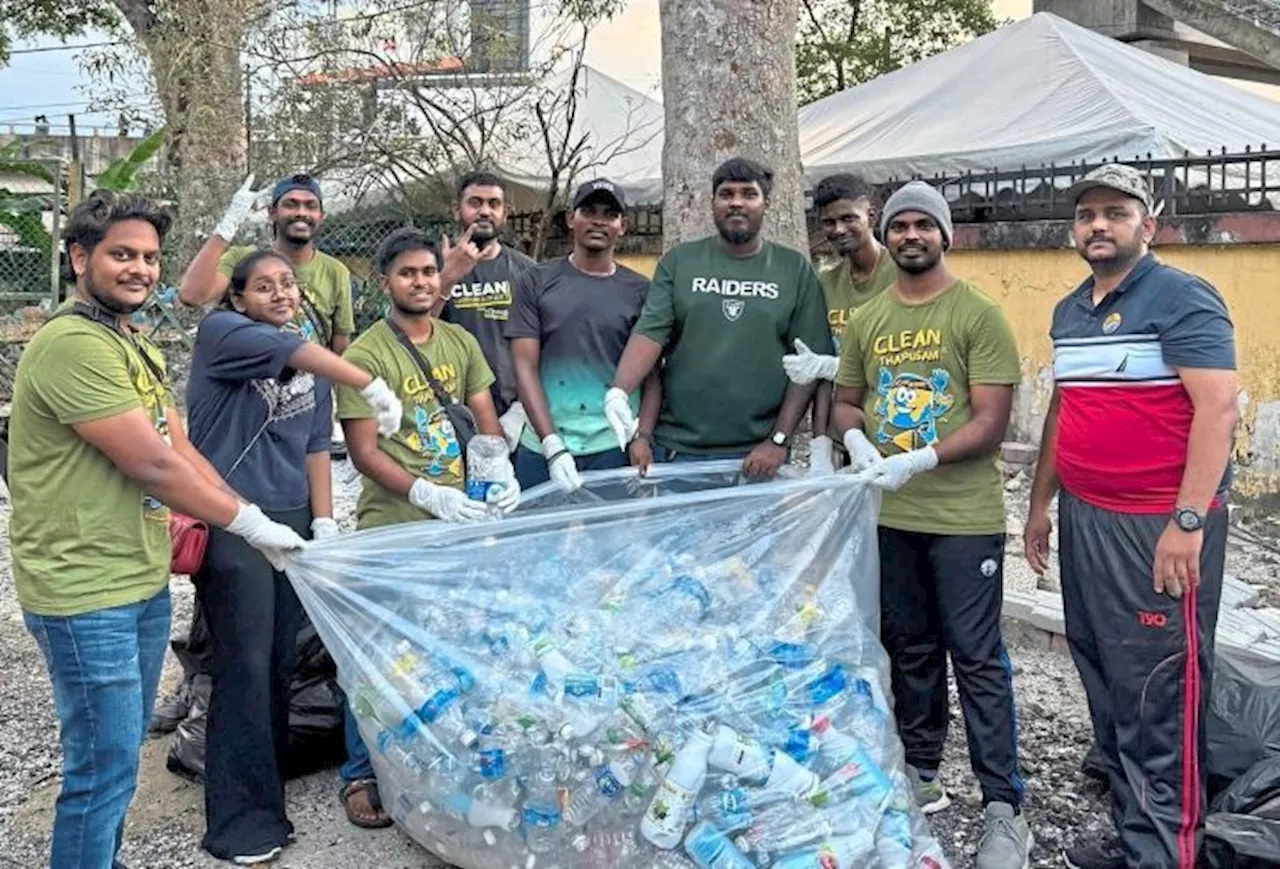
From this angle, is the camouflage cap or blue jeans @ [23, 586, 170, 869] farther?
the camouflage cap

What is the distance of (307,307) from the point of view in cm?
397

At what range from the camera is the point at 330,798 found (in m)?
3.59

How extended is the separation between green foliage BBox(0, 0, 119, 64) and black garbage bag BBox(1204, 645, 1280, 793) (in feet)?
55.9

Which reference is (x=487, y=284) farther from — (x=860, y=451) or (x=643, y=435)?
(x=860, y=451)

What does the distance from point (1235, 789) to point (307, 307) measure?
3041 mm

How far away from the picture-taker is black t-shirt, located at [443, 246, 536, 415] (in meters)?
4.10

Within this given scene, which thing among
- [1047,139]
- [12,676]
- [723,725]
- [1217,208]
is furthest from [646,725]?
[1047,139]

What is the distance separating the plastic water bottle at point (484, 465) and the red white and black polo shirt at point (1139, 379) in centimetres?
153

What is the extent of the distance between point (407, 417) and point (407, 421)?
0.01 meters

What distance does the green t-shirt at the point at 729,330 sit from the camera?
12.0 feet

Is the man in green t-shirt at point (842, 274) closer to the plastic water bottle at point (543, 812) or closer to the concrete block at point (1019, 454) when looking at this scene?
the plastic water bottle at point (543, 812)

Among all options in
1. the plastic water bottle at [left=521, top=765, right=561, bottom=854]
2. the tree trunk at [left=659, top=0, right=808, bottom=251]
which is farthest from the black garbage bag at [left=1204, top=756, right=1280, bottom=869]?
the tree trunk at [left=659, top=0, right=808, bottom=251]

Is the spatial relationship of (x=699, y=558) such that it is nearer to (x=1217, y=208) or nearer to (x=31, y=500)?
(x=31, y=500)

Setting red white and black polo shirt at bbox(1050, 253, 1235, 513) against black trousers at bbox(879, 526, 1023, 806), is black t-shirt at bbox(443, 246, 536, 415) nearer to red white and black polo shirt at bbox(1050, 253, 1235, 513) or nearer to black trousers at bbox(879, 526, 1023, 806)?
black trousers at bbox(879, 526, 1023, 806)
